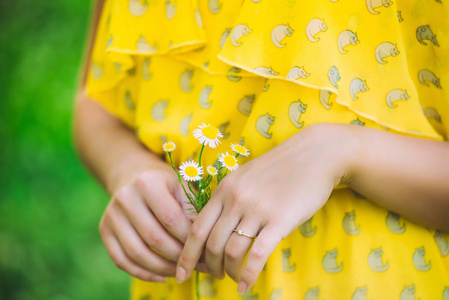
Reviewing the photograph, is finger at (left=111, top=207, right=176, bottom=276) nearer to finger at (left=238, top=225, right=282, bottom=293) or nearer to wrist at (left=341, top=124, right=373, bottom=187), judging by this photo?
finger at (left=238, top=225, right=282, bottom=293)

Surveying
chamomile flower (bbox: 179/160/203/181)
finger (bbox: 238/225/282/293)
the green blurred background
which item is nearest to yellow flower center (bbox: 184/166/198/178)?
chamomile flower (bbox: 179/160/203/181)

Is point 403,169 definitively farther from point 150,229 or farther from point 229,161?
point 150,229

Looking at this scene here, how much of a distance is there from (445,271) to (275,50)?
378 mm

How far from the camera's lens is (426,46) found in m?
0.60

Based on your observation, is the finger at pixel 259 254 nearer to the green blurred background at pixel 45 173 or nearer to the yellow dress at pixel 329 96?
the yellow dress at pixel 329 96

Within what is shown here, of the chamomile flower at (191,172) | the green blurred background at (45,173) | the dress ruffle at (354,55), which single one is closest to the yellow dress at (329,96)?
the dress ruffle at (354,55)

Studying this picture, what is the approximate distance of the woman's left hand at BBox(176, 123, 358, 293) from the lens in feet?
1.72

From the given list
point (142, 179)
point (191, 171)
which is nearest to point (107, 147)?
point (142, 179)

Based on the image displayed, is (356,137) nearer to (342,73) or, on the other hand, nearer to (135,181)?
(342,73)

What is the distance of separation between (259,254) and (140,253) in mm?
222

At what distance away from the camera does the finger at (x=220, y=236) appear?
53 cm

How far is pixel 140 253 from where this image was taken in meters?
0.66

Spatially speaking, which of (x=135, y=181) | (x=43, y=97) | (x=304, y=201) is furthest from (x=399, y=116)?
(x=43, y=97)

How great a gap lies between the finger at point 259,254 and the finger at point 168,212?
0.12 metres
